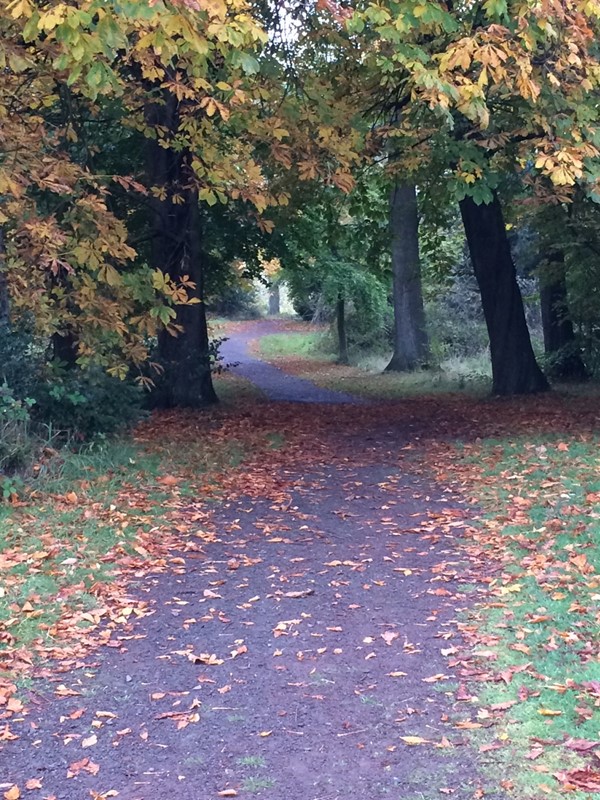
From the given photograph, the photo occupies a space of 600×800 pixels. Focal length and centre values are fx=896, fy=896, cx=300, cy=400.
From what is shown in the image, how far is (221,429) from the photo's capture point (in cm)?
1345

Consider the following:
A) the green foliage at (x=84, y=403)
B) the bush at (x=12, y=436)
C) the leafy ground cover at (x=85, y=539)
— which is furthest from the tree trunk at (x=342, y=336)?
the bush at (x=12, y=436)

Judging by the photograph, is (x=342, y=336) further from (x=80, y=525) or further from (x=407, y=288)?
(x=80, y=525)

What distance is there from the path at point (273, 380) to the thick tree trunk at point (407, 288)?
303cm

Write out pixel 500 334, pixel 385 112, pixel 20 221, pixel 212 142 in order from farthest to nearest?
1. pixel 500 334
2. pixel 385 112
3. pixel 212 142
4. pixel 20 221

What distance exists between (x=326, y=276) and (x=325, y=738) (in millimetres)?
26895

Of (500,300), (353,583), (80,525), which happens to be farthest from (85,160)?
(500,300)

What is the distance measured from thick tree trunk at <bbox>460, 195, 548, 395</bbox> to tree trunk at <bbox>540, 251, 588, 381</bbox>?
271 centimetres

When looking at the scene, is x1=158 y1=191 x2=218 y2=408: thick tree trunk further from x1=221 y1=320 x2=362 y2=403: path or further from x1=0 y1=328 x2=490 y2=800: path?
x1=0 y1=328 x2=490 y2=800: path

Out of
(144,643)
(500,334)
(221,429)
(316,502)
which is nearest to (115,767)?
(144,643)

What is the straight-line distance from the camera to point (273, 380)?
27422 mm

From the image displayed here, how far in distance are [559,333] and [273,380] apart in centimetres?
988

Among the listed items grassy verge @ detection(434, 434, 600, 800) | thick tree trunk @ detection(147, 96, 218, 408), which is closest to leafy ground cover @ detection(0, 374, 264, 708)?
grassy verge @ detection(434, 434, 600, 800)

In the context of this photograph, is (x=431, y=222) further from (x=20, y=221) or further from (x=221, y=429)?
(x=20, y=221)

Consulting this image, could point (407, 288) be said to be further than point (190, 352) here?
Yes
